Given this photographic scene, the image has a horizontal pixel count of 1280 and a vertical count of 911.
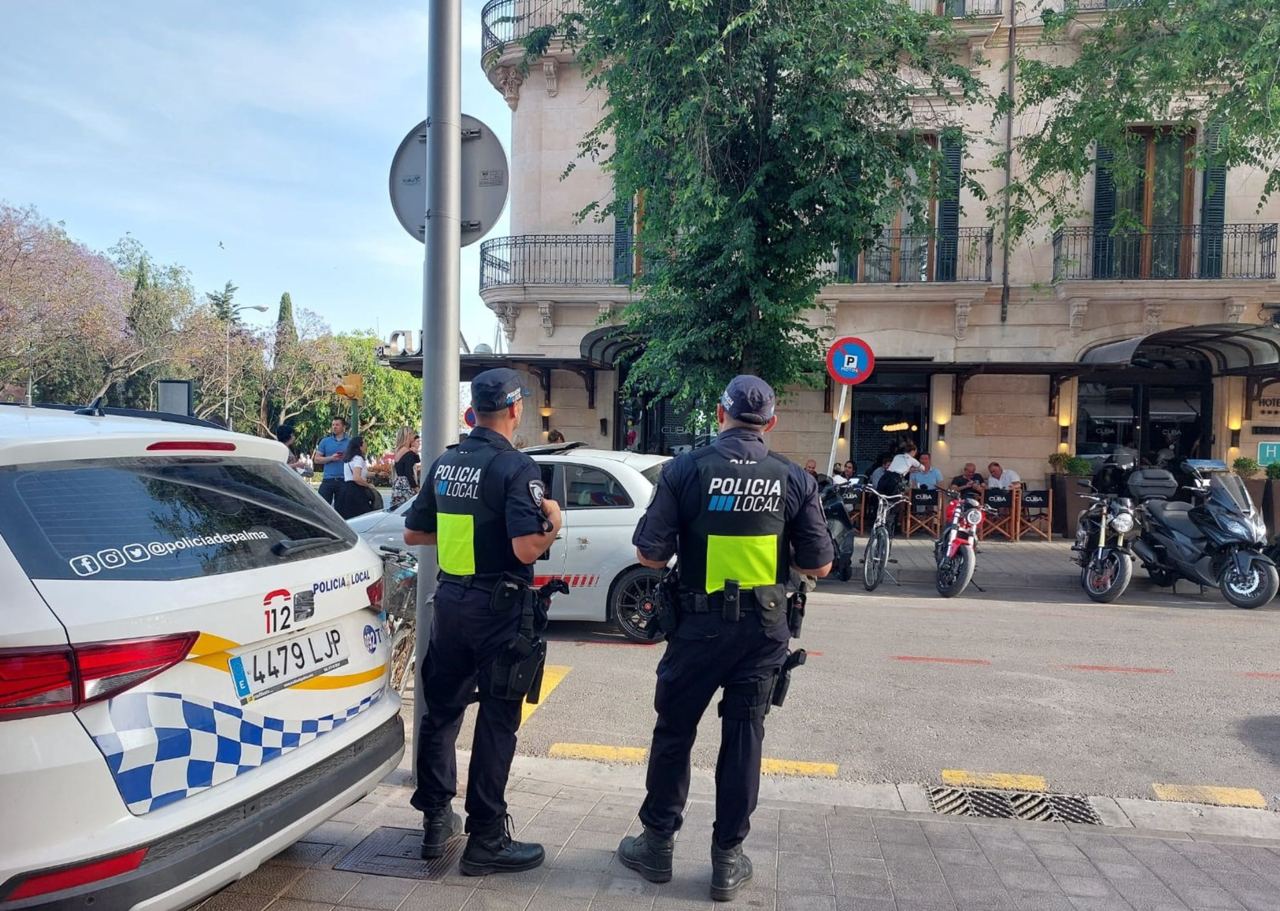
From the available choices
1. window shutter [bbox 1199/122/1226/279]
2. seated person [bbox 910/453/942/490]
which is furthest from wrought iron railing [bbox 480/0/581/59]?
window shutter [bbox 1199/122/1226/279]

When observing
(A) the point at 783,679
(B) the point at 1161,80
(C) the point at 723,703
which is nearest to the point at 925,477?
(B) the point at 1161,80

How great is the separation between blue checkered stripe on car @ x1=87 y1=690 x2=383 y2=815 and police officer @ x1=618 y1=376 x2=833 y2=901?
53.3 inches

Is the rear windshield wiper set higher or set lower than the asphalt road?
higher

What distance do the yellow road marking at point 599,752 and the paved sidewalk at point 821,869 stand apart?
662mm

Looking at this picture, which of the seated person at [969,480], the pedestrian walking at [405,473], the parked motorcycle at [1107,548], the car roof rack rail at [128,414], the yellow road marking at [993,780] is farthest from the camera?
the seated person at [969,480]

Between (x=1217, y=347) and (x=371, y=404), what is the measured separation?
41.9m

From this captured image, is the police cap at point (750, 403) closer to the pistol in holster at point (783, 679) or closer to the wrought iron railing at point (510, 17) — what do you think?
the pistol in holster at point (783, 679)

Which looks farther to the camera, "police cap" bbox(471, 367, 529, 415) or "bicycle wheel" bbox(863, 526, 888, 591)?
"bicycle wheel" bbox(863, 526, 888, 591)

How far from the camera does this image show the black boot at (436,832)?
3234mm

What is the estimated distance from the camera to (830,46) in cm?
990

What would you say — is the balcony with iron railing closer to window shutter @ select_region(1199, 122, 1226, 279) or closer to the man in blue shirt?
window shutter @ select_region(1199, 122, 1226, 279)

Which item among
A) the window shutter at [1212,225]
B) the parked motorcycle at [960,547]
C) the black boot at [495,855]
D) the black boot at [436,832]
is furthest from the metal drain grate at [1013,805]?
the window shutter at [1212,225]

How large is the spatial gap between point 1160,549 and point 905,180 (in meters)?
5.23

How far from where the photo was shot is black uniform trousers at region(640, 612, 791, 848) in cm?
306
